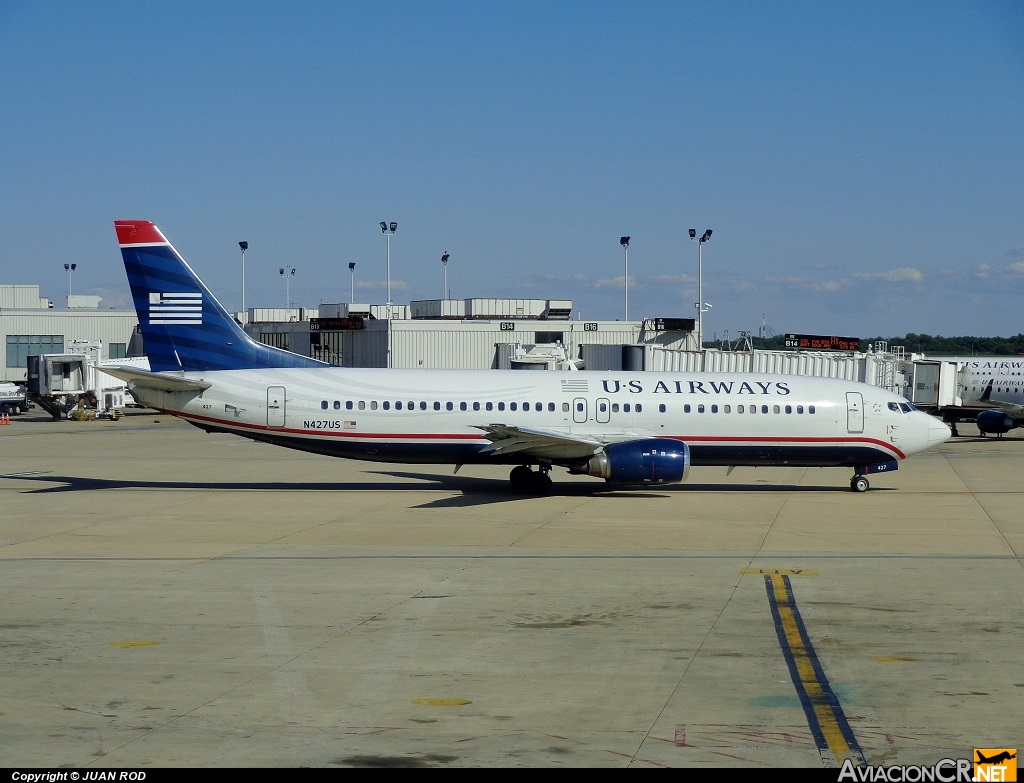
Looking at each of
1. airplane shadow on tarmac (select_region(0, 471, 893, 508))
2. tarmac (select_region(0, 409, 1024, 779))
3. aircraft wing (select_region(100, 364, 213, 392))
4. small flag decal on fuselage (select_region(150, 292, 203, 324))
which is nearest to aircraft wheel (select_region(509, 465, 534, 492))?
airplane shadow on tarmac (select_region(0, 471, 893, 508))

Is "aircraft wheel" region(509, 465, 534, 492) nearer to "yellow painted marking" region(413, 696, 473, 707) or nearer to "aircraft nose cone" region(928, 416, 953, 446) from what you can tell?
"aircraft nose cone" region(928, 416, 953, 446)

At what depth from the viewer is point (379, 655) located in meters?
13.7

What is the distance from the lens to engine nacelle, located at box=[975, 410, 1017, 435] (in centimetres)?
5625

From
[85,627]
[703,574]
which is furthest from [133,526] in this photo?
[703,574]

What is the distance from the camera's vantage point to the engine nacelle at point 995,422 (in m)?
56.2

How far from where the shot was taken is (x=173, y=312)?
31.7 metres

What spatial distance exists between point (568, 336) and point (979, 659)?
2684 inches

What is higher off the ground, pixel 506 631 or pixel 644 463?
pixel 644 463

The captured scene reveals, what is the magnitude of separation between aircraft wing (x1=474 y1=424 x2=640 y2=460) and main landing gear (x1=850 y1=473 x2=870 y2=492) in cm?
711

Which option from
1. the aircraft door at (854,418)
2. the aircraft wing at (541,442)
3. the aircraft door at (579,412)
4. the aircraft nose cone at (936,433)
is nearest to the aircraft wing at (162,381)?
the aircraft wing at (541,442)

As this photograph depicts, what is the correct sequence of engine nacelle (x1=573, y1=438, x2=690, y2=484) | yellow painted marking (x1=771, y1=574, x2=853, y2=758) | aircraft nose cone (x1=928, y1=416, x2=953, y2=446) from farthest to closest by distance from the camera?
1. aircraft nose cone (x1=928, y1=416, x2=953, y2=446)
2. engine nacelle (x1=573, y1=438, x2=690, y2=484)
3. yellow painted marking (x1=771, y1=574, x2=853, y2=758)

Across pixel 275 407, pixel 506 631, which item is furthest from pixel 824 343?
pixel 506 631

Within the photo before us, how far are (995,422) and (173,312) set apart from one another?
42.6 metres

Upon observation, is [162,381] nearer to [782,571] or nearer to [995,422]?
[782,571]
